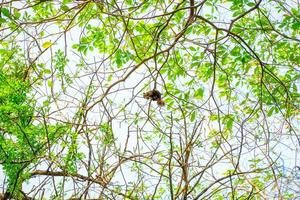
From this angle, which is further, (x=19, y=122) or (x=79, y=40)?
(x=79, y=40)

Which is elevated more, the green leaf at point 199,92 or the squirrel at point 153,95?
the green leaf at point 199,92

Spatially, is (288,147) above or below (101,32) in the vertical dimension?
below

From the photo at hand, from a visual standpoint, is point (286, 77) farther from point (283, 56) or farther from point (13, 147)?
point (13, 147)

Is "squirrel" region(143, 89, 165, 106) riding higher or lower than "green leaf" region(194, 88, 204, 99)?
lower

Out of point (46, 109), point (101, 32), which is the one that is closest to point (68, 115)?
point (46, 109)

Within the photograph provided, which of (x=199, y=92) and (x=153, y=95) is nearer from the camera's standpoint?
(x=153, y=95)

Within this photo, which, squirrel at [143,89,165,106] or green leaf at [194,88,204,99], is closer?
squirrel at [143,89,165,106]

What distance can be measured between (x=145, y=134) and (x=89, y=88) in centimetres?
48

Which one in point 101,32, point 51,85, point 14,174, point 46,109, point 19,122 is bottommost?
point 14,174

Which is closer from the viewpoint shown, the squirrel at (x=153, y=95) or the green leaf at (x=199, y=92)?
the squirrel at (x=153, y=95)

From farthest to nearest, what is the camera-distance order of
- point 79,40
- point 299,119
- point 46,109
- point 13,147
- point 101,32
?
point 299,119 < point 101,32 < point 79,40 < point 46,109 < point 13,147

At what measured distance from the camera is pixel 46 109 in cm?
224

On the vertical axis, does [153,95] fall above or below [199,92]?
below

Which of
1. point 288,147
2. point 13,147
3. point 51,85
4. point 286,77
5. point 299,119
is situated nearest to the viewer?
point 13,147
